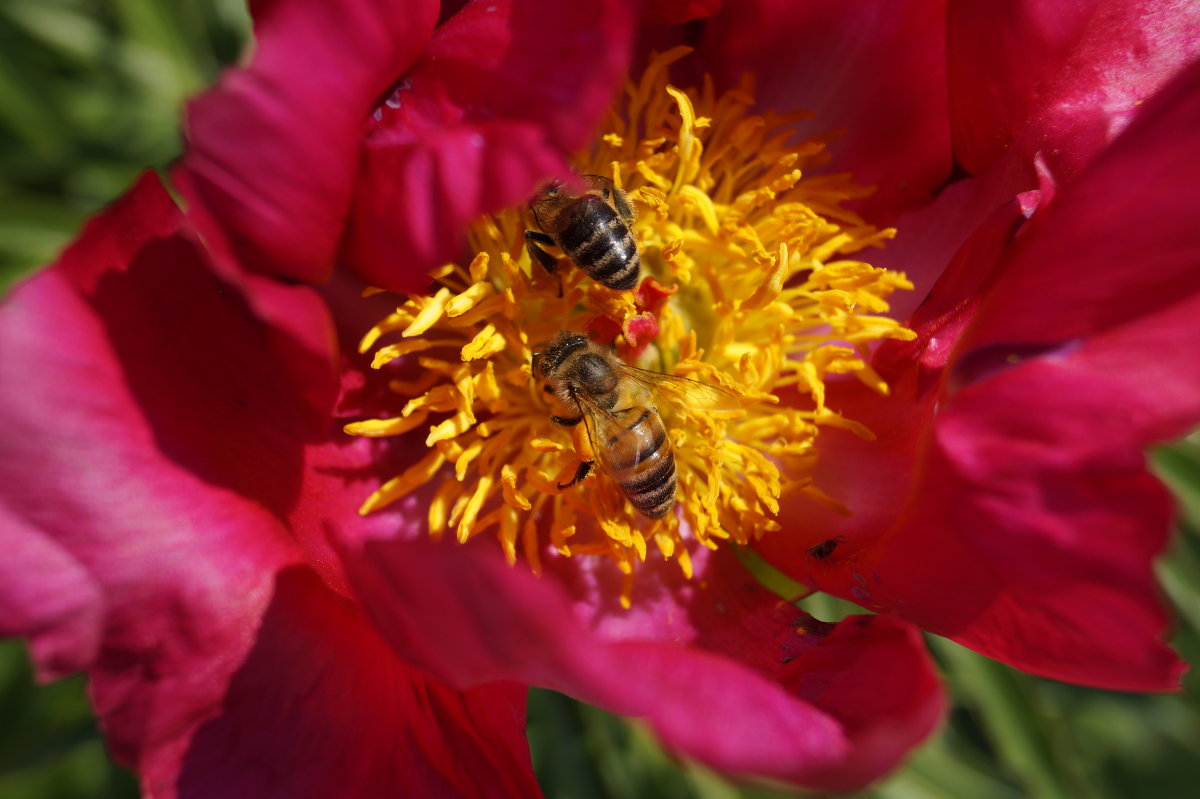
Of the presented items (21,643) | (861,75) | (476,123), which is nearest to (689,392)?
(476,123)

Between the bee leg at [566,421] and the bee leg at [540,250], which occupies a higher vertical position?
the bee leg at [540,250]

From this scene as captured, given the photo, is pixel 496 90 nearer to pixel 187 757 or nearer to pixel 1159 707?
pixel 187 757

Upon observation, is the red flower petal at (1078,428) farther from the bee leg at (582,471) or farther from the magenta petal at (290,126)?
the magenta petal at (290,126)

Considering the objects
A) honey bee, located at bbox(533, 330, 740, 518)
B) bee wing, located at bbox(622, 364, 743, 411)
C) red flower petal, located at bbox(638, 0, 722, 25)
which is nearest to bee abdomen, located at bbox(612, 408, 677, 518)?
honey bee, located at bbox(533, 330, 740, 518)

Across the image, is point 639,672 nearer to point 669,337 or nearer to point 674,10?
point 669,337

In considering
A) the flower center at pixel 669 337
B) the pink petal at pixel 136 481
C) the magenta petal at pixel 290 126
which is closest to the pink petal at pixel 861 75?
the flower center at pixel 669 337

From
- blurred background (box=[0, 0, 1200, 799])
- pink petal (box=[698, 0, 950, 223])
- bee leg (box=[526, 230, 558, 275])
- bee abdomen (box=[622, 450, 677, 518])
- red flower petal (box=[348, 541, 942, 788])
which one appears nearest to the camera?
red flower petal (box=[348, 541, 942, 788])

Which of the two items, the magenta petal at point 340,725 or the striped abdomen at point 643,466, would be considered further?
the striped abdomen at point 643,466

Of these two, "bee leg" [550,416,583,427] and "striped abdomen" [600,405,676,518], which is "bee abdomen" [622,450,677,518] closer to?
"striped abdomen" [600,405,676,518]
